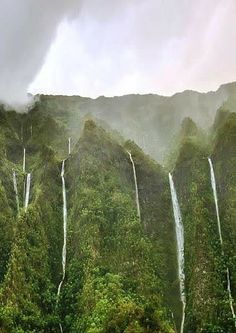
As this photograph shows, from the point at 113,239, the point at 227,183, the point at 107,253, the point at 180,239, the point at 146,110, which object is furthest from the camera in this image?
the point at 146,110

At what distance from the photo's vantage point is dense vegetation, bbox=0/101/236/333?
164 ft

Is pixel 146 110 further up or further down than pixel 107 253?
further up

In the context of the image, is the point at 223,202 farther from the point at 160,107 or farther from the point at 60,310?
the point at 160,107

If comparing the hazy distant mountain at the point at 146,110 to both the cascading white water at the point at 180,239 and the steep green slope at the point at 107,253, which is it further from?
the cascading white water at the point at 180,239

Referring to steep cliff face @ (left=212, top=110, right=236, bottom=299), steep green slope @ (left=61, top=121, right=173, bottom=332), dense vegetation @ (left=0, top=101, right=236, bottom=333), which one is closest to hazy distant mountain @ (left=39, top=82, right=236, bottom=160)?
dense vegetation @ (left=0, top=101, right=236, bottom=333)

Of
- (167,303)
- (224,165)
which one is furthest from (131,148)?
(167,303)

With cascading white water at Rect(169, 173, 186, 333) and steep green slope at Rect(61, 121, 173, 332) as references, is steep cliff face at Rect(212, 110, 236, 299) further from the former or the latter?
steep green slope at Rect(61, 121, 173, 332)

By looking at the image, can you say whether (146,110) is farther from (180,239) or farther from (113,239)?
(113,239)

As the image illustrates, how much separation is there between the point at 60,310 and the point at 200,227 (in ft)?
53.4

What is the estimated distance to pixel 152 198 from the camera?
218 ft

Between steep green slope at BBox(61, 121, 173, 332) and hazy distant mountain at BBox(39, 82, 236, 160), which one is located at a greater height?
hazy distant mountain at BBox(39, 82, 236, 160)

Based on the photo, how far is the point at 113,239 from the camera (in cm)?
5906

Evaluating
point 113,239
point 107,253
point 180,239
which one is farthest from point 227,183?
point 107,253

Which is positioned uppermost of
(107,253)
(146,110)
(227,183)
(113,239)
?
(146,110)
